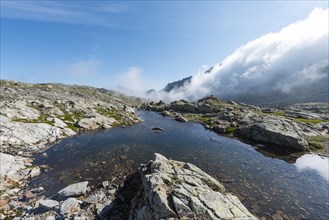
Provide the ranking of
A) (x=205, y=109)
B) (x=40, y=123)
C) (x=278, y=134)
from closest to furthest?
(x=40, y=123) → (x=278, y=134) → (x=205, y=109)

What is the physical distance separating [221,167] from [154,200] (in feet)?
75.7

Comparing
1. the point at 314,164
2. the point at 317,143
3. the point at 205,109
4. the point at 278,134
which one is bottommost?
the point at 314,164

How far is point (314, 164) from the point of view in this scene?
39875 mm

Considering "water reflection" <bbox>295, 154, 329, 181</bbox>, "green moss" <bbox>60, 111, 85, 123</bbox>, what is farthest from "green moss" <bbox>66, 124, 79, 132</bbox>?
"water reflection" <bbox>295, 154, 329, 181</bbox>

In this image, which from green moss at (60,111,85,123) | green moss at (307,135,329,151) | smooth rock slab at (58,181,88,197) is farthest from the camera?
green moss at (60,111,85,123)

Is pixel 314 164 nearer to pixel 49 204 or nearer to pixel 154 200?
pixel 154 200

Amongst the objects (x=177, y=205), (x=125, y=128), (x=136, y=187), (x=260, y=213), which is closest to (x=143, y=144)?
(x=125, y=128)

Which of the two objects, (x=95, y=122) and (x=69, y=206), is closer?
(x=69, y=206)

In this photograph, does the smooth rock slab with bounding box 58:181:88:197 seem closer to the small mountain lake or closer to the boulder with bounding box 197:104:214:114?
the small mountain lake

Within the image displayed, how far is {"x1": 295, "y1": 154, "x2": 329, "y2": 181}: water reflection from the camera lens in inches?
1416

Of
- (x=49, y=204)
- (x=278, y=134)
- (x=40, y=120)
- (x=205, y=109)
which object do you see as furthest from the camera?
(x=205, y=109)

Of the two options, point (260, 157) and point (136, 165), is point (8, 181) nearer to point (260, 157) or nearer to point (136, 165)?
point (136, 165)

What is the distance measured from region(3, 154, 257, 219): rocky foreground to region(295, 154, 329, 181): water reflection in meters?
27.0

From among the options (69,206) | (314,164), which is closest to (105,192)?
(69,206)
